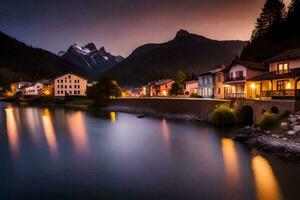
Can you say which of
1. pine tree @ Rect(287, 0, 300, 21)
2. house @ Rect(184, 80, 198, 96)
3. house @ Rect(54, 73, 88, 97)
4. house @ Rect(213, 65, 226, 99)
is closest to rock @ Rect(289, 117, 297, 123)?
house @ Rect(213, 65, 226, 99)

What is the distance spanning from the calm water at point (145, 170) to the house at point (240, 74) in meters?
19.3

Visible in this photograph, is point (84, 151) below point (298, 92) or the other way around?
below

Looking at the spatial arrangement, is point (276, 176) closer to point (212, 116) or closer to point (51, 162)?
point (51, 162)

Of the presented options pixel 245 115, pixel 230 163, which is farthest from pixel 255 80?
pixel 230 163

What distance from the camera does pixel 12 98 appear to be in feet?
465

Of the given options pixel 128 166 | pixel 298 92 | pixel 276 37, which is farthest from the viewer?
pixel 276 37

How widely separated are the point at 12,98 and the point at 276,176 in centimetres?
15300

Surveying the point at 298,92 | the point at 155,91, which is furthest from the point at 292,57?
the point at 155,91

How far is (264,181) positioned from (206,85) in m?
50.7

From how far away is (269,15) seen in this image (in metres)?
93.1

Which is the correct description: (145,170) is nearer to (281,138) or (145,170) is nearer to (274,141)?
(274,141)

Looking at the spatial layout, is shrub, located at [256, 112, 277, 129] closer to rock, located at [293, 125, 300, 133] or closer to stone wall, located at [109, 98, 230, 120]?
rock, located at [293, 125, 300, 133]

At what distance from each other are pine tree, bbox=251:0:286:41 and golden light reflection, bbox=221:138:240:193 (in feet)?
244

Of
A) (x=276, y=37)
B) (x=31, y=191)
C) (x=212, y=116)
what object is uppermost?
(x=276, y=37)
